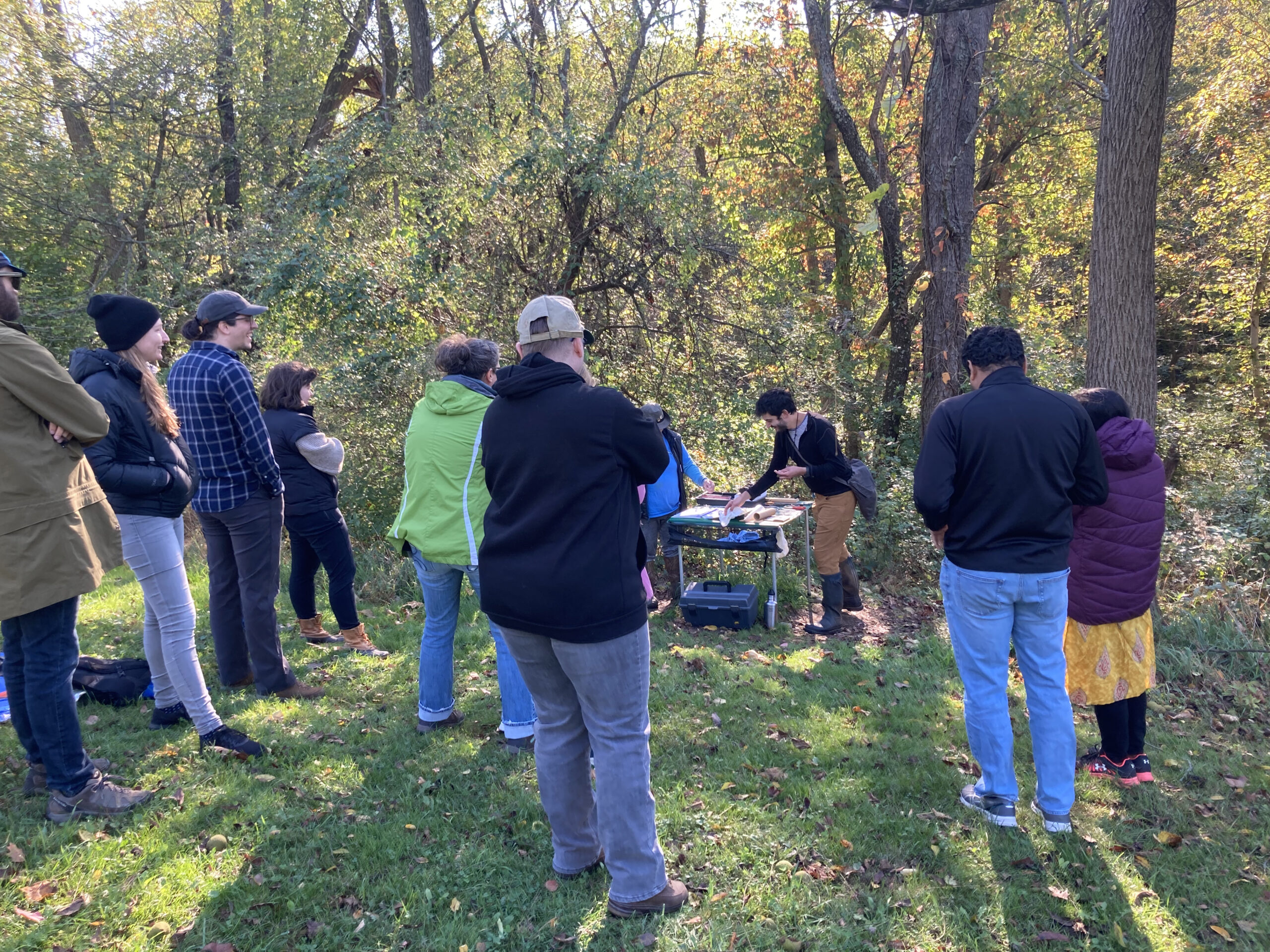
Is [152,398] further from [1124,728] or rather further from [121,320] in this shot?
[1124,728]

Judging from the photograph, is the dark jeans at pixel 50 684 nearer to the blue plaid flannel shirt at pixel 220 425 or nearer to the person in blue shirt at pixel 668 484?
the blue plaid flannel shirt at pixel 220 425

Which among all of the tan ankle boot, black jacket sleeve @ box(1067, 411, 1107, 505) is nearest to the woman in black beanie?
the tan ankle boot

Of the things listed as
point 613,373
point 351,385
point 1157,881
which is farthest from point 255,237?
point 1157,881

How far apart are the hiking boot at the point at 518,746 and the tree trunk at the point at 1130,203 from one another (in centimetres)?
510

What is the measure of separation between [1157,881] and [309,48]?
17.7 meters

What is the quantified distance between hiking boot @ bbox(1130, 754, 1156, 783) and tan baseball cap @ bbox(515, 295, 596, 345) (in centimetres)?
357

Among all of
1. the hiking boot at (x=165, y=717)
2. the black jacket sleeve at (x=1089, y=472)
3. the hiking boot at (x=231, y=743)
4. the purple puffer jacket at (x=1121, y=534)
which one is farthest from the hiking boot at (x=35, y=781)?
the purple puffer jacket at (x=1121, y=534)

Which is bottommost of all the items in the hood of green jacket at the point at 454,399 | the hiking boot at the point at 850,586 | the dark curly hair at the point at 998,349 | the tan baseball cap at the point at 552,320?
the hiking boot at the point at 850,586

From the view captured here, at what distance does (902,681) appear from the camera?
5570mm

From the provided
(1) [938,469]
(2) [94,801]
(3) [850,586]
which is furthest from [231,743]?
(3) [850,586]

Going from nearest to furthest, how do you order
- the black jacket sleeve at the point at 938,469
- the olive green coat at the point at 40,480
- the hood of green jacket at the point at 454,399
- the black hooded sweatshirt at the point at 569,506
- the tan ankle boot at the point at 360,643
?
the black hooded sweatshirt at the point at 569,506, the olive green coat at the point at 40,480, the black jacket sleeve at the point at 938,469, the hood of green jacket at the point at 454,399, the tan ankle boot at the point at 360,643

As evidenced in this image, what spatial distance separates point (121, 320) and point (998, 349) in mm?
3964

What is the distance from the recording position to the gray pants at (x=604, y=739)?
266 centimetres

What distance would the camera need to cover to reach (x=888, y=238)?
38.9 ft
